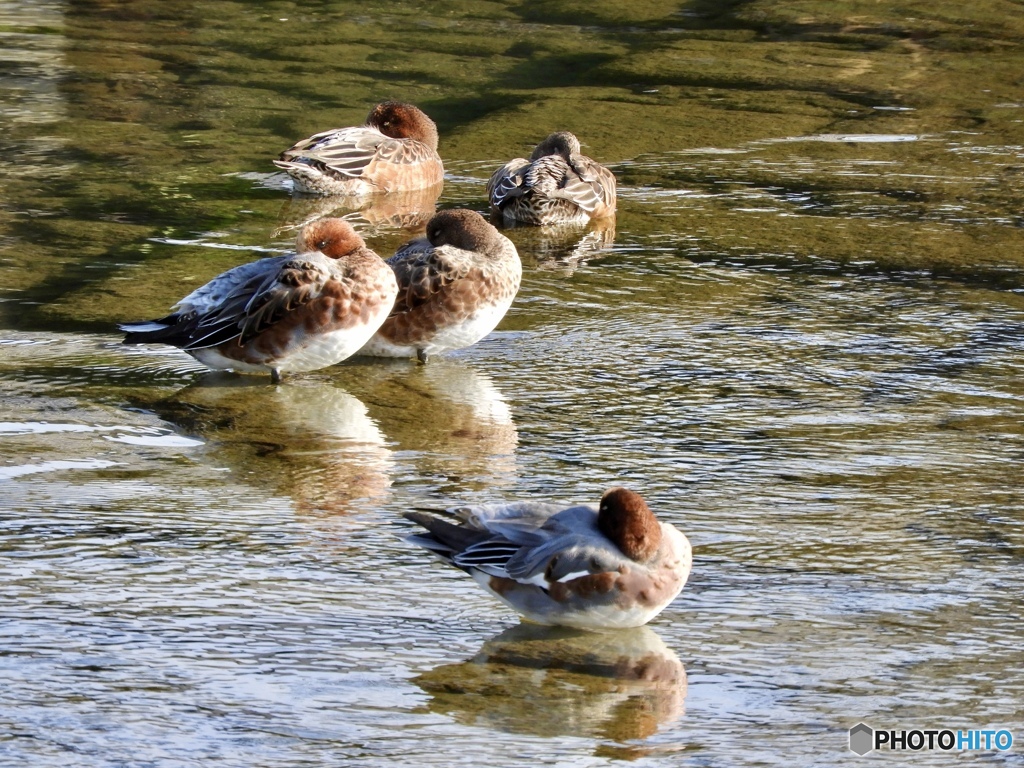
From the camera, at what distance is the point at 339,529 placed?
5398 millimetres

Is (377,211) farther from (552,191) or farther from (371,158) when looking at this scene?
(552,191)

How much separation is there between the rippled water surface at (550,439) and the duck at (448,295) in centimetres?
18

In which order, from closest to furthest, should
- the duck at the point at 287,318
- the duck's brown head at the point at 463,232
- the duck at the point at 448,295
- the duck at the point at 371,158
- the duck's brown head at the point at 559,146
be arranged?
the duck at the point at 287,318
the duck at the point at 448,295
the duck's brown head at the point at 463,232
the duck's brown head at the point at 559,146
the duck at the point at 371,158

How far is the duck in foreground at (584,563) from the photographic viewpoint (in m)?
4.53

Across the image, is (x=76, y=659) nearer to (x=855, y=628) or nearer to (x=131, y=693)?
(x=131, y=693)

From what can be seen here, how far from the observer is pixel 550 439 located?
632cm

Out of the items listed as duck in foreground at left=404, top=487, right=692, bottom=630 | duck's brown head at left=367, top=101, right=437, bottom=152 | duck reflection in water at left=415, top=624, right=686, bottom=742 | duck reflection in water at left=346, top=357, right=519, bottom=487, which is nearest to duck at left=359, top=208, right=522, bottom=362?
duck reflection in water at left=346, top=357, right=519, bottom=487

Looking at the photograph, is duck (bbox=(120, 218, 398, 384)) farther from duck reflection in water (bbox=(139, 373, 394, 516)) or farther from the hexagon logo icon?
the hexagon logo icon

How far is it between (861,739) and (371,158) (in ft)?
25.6

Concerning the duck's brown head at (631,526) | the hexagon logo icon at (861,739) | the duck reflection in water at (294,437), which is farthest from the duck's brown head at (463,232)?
the hexagon logo icon at (861,739)

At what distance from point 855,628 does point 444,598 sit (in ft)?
4.17

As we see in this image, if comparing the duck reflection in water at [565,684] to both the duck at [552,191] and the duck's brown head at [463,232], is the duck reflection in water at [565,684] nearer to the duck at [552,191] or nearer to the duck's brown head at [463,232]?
the duck's brown head at [463,232]

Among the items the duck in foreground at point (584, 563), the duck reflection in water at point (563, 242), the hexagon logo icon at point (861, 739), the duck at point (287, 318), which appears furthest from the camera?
the duck reflection in water at point (563, 242)

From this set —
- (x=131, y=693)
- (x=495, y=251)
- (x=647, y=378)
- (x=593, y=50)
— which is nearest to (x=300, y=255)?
(x=495, y=251)
